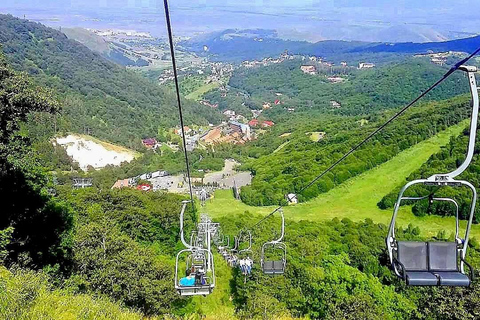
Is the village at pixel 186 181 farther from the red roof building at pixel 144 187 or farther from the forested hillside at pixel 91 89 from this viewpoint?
the forested hillside at pixel 91 89

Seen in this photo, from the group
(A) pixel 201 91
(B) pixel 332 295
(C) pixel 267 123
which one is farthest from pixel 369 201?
(A) pixel 201 91

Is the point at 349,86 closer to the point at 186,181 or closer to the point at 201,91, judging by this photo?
the point at 201,91

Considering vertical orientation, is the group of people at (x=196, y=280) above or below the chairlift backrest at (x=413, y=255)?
below

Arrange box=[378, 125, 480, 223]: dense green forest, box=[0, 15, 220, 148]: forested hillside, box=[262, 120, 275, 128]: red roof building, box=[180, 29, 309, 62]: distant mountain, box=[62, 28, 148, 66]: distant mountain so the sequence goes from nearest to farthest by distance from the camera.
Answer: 1. box=[378, 125, 480, 223]: dense green forest
2. box=[0, 15, 220, 148]: forested hillside
3. box=[262, 120, 275, 128]: red roof building
4. box=[62, 28, 148, 66]: distant mountain
5. box=[180, 29, 309, 62]: distant mountain

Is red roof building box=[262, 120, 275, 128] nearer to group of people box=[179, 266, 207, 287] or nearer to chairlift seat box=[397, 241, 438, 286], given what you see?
group of people box=[179, 266, 207, 287]

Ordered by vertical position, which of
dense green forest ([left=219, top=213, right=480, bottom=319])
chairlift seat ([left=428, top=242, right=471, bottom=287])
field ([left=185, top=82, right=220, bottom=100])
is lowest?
field ([left=185, top=82, right=220, bottom=100])

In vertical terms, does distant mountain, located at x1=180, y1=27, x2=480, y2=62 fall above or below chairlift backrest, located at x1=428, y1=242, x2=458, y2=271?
below

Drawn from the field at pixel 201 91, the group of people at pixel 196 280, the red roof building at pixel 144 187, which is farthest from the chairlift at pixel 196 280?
the field at pixel 201 91

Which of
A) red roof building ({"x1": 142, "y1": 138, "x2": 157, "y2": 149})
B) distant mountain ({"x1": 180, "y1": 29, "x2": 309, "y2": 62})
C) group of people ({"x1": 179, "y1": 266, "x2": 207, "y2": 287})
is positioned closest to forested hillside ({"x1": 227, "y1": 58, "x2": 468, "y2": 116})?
distant mountain ({"x1": 180, "y1": 29, "x2": 309, "y2": 62})
